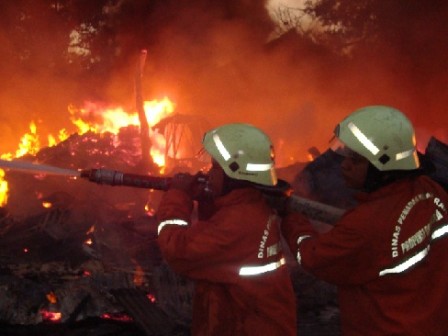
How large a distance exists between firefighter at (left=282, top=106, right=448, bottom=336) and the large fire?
12588 mm

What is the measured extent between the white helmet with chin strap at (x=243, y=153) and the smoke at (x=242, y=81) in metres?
13.0

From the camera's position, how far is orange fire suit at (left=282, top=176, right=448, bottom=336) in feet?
7.95

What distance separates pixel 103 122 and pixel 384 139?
1672 cm

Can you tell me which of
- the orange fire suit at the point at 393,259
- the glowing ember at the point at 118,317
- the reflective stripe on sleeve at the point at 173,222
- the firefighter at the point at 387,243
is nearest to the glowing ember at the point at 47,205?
the glowing ember at the point at 118,317

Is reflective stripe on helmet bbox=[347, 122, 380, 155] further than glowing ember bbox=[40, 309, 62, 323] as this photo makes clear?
No

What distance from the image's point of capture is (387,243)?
2414mm

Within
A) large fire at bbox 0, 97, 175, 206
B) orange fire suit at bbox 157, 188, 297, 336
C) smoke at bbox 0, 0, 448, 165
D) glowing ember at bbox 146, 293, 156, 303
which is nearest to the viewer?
orange fire suit at bbox 157, 188, 297, 336

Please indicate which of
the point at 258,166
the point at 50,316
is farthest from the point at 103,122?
the point at 258,166

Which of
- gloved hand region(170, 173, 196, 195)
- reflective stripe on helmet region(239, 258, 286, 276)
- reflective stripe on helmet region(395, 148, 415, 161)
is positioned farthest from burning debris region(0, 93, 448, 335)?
reflective stripe on helmet region(239, 258, 286, 276)

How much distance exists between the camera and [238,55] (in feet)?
58.3

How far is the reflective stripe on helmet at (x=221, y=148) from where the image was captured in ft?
9.05

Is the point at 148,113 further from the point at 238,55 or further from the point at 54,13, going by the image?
the point at 54,13

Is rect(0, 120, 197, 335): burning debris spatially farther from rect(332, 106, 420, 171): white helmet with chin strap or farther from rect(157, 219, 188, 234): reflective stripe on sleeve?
rect(332, 106, 420, 171): white helmet with chin strap

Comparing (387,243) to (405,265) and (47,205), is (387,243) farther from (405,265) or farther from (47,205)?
(47,205)
